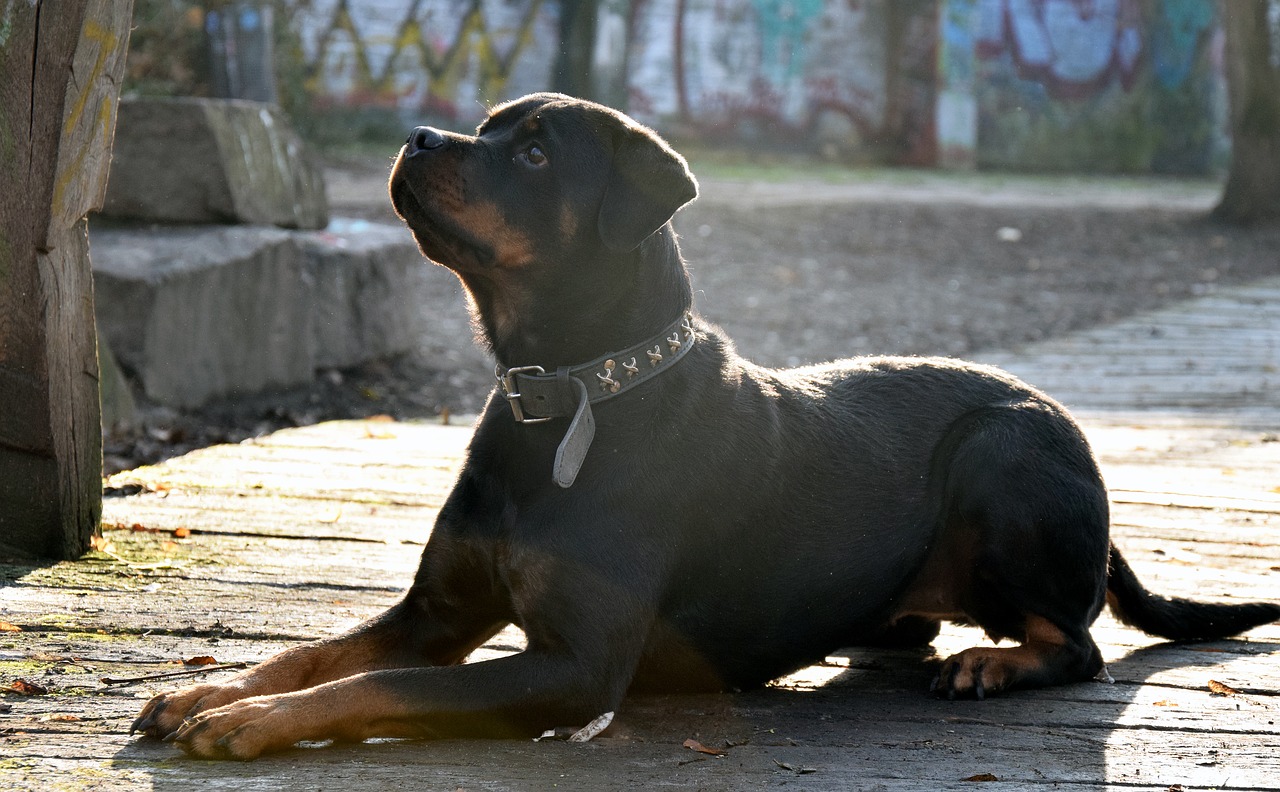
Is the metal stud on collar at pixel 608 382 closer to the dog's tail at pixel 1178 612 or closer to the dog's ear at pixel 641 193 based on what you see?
the dog's ear at pixel 641 193

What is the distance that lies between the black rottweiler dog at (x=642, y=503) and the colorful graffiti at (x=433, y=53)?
60.1 feet

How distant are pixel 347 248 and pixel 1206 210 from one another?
12.8 m

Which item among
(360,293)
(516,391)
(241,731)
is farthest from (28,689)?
(360,293)

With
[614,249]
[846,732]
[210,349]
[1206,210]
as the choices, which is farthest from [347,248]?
[1206,210]

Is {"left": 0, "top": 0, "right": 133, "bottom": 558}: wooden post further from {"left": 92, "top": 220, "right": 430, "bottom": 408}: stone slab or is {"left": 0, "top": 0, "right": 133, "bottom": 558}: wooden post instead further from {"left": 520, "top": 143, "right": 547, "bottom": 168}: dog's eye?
{"left": 92, "top": 220, "right": 430, "bottom": 408}: stone slab

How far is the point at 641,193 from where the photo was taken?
3.12m

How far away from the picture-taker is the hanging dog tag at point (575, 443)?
2.91m

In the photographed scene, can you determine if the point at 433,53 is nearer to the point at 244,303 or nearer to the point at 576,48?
the point at 576,48

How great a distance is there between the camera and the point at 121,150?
7.50 m

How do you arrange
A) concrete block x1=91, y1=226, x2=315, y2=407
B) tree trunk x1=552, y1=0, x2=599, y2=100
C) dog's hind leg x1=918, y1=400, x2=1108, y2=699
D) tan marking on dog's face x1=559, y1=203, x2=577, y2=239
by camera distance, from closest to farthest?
tan marking on dog's face x1=559, y1=203, x2=577, y2=239
dog's hind leg x1=918, y1=400, x2=1108, y2=699
concrete block x1=91, y1=226, x2=315, y2=407
tree trunk x1=552, y1=0, x2=599, y2=100

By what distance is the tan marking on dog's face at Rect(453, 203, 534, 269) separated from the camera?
3.14 meters

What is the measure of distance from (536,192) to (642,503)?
819 mm

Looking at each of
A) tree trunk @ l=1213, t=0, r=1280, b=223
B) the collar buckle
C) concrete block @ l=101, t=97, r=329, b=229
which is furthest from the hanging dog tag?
tree trunk @ l=1213, t=0, r=1280, b=223

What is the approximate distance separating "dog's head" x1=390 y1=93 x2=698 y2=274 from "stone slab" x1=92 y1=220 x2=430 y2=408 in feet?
13.5
